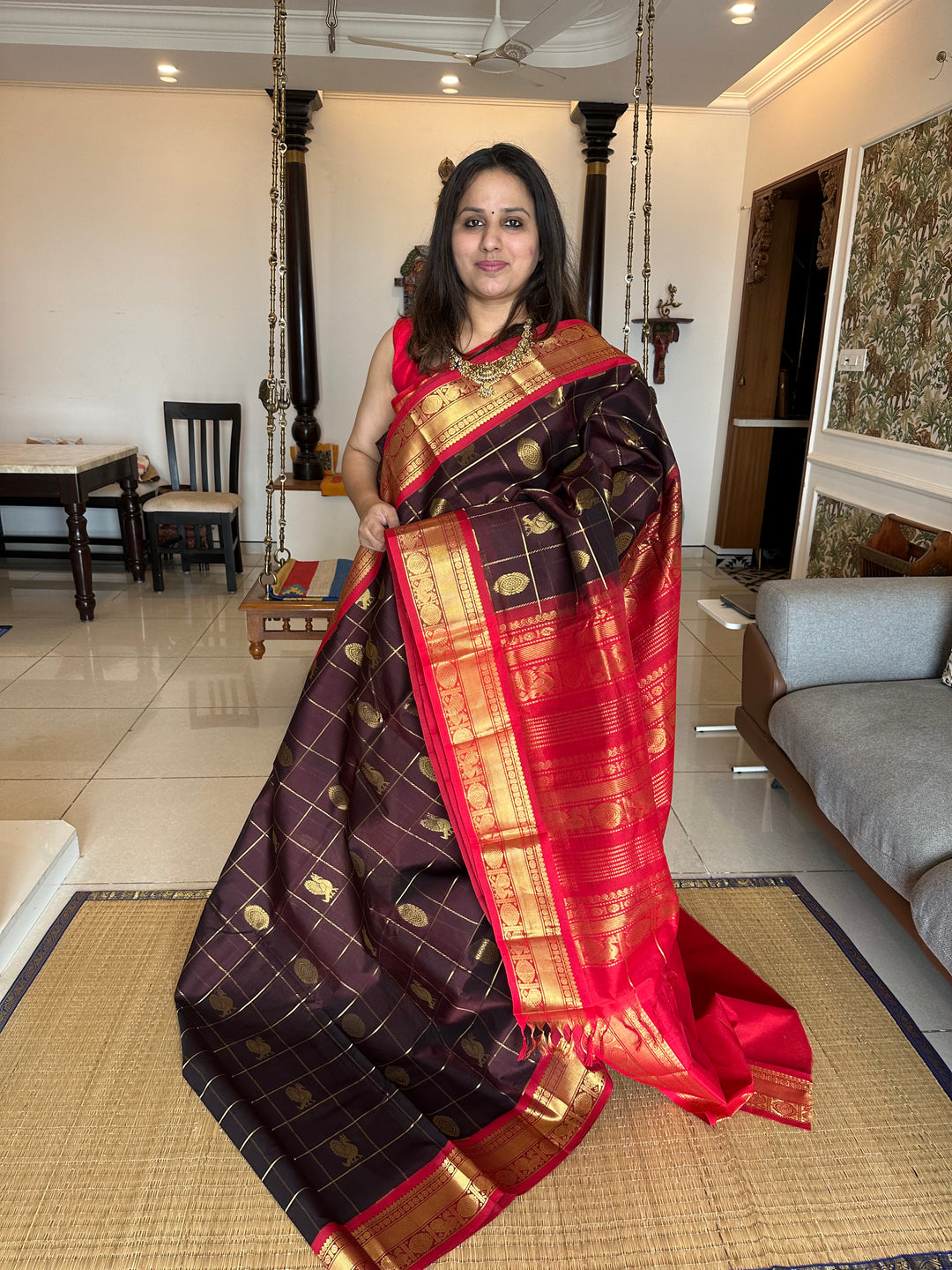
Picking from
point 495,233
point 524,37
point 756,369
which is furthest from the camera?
point 756,369

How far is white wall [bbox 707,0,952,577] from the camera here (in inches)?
130

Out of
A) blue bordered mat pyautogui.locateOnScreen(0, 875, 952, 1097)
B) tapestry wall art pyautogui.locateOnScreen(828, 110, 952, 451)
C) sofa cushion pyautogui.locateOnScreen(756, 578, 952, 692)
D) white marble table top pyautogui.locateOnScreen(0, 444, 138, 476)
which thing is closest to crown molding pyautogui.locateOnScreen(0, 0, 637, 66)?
tapestry wall art pyautogui.locateOnScreen(828, 110, 952, 451)

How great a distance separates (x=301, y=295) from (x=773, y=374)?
9.34 ft

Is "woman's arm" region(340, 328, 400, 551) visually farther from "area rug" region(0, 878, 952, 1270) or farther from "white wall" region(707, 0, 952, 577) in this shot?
"white wall" region(707, 0, 952, 577)

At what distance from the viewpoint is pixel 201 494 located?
4.85 metres

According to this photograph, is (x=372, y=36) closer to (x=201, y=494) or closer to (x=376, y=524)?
(x=201, y=494)

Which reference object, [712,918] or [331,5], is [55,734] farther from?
[331,5]

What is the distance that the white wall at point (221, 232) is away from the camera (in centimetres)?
501

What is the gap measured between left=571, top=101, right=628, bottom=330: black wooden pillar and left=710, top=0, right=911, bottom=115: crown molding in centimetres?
73

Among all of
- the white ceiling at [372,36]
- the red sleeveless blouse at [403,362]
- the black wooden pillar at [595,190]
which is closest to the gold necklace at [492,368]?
the red sleeveless blouse at [403,362]

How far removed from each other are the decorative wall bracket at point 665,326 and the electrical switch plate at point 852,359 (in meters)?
1.48

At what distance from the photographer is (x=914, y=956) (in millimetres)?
1990

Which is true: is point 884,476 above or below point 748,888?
above

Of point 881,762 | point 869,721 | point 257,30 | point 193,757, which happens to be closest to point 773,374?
point 257,30
